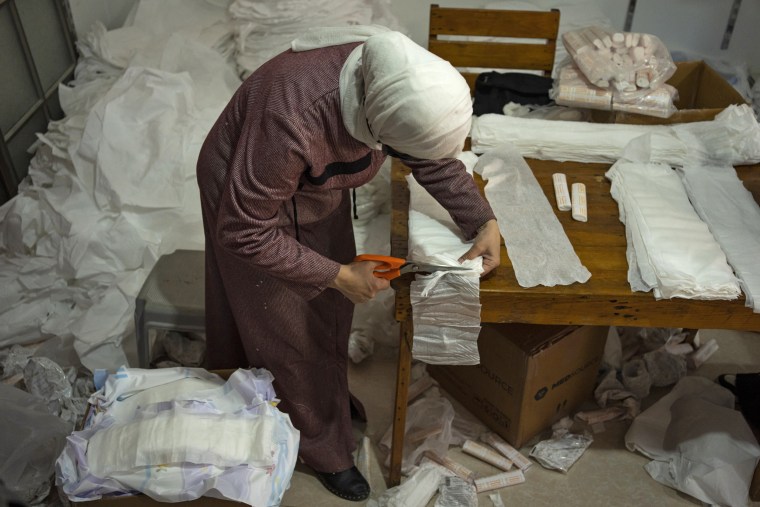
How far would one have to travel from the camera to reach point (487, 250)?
63.4 inches

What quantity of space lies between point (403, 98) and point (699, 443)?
1.42 m

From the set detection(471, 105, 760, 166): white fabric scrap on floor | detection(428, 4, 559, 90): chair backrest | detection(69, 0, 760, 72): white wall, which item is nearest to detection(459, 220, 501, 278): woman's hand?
detection(471, 105, 760, 166): white fabric scrap on floor

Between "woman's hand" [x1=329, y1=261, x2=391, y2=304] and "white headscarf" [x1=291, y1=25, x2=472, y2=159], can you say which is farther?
"woman's hand" [x1=329, y1=261, x2=391, y2=304]

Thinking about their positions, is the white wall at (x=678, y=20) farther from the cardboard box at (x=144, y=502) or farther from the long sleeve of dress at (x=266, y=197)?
the cardboard box at (x=144, y=502)

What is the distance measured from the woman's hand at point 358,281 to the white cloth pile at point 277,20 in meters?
1.44

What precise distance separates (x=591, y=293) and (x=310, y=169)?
0.68 metres

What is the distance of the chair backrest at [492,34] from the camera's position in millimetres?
2521

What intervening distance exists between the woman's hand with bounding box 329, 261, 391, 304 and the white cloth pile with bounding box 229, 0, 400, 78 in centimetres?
144

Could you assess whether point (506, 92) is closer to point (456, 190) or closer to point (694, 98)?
point (694, 98)

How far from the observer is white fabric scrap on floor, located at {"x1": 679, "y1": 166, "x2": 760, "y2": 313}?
1.66m

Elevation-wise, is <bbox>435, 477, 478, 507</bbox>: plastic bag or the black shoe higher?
the black shoe

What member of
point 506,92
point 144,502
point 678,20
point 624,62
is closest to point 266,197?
point 144,502

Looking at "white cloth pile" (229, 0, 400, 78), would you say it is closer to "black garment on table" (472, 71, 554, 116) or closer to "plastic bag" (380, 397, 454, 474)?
"black garment on table" (472, 71, 554, 116)

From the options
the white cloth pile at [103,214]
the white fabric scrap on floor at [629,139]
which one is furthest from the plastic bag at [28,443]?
the white fabric scrap on floor at [629,139]
